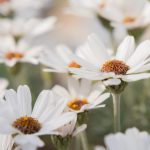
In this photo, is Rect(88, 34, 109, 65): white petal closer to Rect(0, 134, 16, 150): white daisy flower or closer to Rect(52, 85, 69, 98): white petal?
Rect(52, 85, 69, 98): white petal

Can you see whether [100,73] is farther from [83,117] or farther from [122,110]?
[122,110]

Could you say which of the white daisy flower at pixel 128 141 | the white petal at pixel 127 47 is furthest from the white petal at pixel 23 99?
the white petal at pixel 127 47

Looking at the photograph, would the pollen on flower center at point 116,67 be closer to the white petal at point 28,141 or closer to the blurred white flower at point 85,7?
the white petal at point 28,141

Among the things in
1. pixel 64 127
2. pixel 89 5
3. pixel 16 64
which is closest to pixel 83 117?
pixel 64 127

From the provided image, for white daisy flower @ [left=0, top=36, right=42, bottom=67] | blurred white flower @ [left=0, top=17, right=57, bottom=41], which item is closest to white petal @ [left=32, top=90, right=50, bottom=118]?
white daisy flower @ [left=0, top=36, right=42, bottom=67]

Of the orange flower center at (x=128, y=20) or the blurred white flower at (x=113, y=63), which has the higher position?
the orange flower center at (x=128, y=20)

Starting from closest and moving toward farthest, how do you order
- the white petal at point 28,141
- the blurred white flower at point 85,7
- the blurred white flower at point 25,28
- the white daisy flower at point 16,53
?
the white petal at point 28,141 < the white daisy flower at point 16,53 < the blurred white flower at point 85,7 < the blurred white flower at point 25,28
